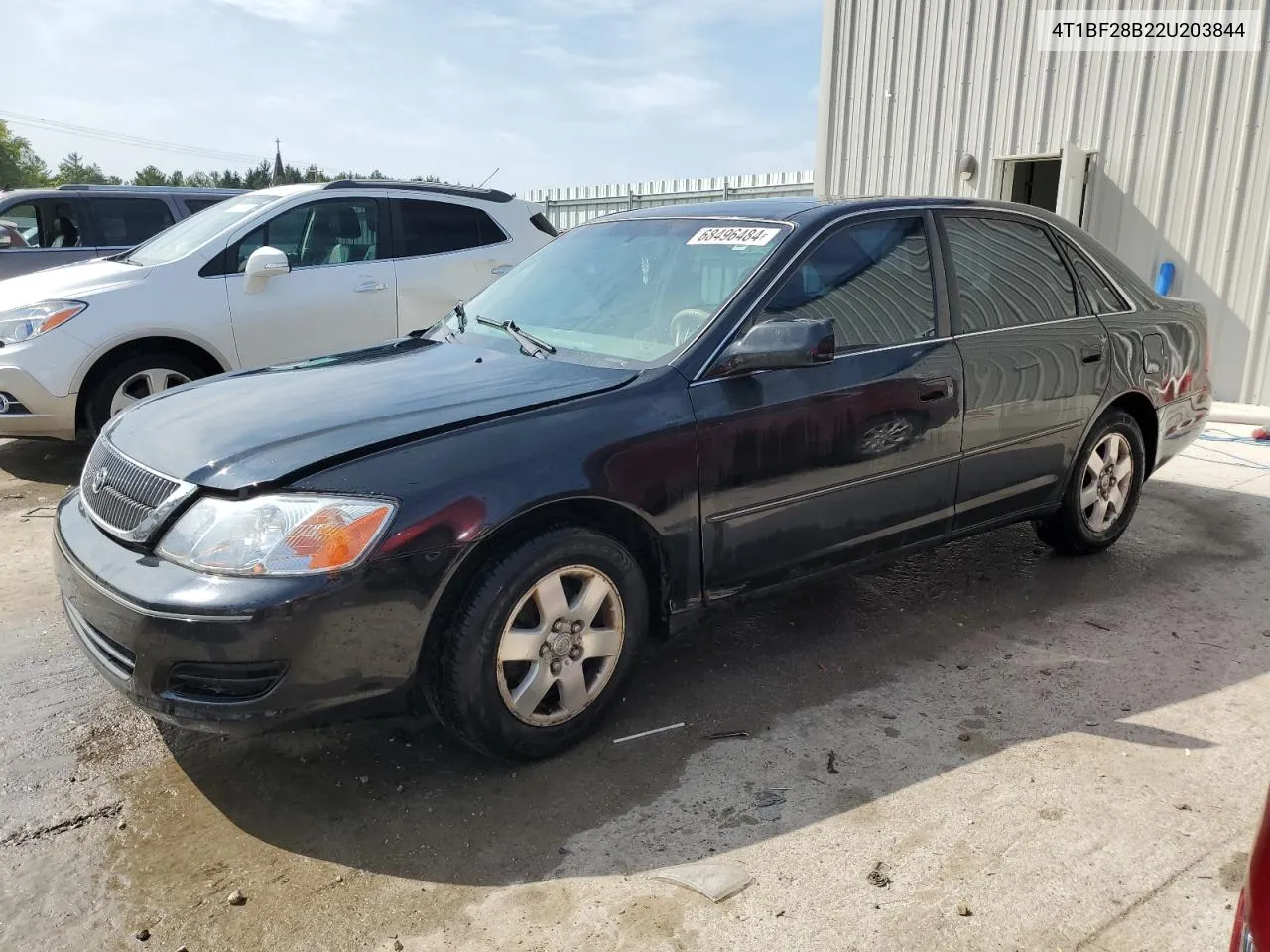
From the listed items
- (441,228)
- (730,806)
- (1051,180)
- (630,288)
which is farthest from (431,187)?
(1051,180)

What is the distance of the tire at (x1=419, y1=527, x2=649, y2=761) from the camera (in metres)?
2.63

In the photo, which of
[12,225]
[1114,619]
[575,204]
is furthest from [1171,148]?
[12,225]

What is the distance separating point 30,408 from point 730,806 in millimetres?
4858

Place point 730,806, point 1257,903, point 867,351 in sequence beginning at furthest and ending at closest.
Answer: point 867,351 → point 730,806 → point 1257,903

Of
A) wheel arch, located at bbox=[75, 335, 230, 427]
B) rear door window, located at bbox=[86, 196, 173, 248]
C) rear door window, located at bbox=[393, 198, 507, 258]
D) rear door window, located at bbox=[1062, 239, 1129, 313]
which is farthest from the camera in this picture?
rear door window, located at bbox=[86, 196, 173, 248]

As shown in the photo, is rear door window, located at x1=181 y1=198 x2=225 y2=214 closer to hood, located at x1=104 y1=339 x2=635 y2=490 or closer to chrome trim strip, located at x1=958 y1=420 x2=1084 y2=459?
hood, located at x1=104 y1=339 x2=635 y2=490

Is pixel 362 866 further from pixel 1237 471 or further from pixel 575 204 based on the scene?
pixel 575 204

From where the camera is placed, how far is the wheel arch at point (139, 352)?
18.5 feet

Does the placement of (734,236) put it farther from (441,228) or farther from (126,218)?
(126,218)

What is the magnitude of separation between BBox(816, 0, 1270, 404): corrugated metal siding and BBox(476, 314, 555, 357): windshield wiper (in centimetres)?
725

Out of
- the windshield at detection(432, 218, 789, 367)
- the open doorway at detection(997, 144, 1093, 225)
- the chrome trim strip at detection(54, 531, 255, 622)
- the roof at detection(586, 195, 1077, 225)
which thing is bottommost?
the chrome trim strip at detection(54, 531, 255, 622)

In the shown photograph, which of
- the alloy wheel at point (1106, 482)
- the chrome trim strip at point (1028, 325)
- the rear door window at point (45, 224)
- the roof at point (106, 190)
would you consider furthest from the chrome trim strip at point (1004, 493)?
the rear door window at point (45, 224)

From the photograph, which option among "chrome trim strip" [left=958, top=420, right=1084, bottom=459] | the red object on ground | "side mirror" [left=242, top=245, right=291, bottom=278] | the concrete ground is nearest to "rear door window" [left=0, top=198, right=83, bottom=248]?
"side mirror" [left=242, top=245, right=291, bottom=278]

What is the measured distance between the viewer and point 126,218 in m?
8.73
